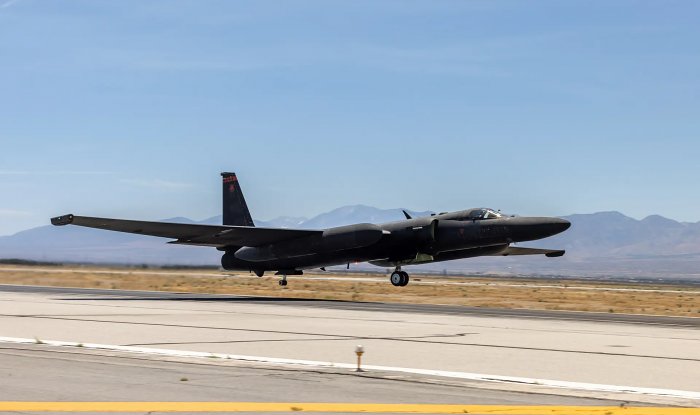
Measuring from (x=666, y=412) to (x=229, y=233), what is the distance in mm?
32102

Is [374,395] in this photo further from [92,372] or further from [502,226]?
[502,226]

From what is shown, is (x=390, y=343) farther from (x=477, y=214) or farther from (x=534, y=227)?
(x=477, y=214)

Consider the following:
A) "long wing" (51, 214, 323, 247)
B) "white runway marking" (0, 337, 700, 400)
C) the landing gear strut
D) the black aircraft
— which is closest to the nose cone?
the black aircraft

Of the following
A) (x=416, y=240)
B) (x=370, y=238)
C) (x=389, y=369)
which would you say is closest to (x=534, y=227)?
(x=416, y=240)

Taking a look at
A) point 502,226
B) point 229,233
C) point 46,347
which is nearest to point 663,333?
point 46,347

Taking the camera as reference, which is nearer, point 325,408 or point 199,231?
point 325,408

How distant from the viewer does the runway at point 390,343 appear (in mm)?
11992

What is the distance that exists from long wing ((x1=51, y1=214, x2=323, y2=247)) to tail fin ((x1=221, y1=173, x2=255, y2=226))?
20.4 ft

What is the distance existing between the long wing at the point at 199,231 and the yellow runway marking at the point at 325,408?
85.8 ft

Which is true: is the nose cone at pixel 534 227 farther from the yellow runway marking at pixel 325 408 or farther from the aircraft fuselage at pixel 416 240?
the yellow runway marking at pixel 325 408

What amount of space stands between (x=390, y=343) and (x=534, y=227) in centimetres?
2130

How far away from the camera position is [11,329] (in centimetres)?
1997

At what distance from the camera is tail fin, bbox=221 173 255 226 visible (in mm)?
50500

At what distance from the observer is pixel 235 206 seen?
5081 centimetres
